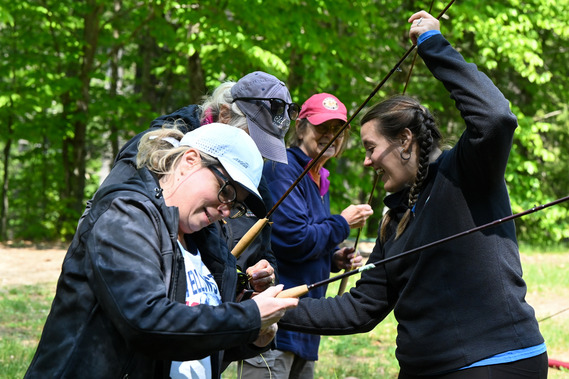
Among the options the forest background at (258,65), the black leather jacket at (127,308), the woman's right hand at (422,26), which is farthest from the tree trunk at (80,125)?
the black leather jacket at (127,308)

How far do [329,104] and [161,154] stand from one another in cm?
187

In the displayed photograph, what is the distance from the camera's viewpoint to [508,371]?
2.43 m

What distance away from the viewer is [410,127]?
281 centimetres

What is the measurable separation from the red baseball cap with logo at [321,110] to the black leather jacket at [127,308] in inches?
77.3

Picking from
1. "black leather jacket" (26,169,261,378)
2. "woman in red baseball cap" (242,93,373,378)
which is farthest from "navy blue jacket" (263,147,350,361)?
"black leather jacket" (26,169,261,378)

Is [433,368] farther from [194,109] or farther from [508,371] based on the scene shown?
[194,109]

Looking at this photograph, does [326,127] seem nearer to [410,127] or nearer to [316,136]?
[316,136]

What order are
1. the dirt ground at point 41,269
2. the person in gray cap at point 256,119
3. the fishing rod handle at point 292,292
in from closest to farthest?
the fishing rod handle at point 292,292 < the person in gray cap at point 256,119 < the dirt ground at point 41,269

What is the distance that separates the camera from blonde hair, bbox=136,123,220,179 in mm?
2248

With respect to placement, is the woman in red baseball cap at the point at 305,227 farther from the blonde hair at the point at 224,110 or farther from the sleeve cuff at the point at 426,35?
the sleeve cuff at the point at 426,35

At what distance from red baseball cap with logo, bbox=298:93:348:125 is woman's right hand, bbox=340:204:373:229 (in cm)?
53

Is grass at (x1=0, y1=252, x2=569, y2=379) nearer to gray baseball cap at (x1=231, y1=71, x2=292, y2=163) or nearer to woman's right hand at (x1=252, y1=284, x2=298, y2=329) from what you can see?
gray baseball cap at (x1=231, y1=71, x2=292, y2=163)

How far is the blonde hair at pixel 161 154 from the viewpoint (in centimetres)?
225

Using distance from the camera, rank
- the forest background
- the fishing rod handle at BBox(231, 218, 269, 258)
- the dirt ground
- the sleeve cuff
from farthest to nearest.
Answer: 1. the forest background
2. the dirt ground
3. the fishing rod handle at BBox(231, 218, 269, 258)
4. the sleeve cuff
